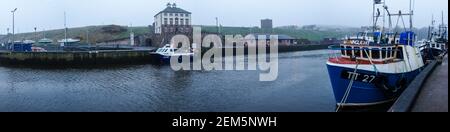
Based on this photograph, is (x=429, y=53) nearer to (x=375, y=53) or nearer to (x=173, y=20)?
(x=375, y=53)

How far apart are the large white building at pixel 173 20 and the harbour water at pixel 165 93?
1307 inches

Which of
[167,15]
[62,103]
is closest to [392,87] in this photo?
[62,103]

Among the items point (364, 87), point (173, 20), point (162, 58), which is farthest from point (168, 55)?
point (364, 87)

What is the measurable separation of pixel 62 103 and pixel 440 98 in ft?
53.8

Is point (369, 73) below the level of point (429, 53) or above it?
below

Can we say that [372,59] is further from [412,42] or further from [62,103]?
[62,103]

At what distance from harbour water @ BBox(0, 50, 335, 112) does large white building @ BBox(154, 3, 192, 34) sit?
3319 cm

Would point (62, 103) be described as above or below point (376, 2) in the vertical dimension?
below

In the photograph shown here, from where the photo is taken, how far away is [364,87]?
16.3m

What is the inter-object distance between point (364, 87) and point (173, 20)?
54.2m

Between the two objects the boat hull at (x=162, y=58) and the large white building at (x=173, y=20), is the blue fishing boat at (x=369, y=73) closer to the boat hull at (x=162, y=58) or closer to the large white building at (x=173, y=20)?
the boat hull at (x=162, y=58)

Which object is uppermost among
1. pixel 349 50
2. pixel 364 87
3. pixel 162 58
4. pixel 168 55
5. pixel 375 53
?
pixel 349 50

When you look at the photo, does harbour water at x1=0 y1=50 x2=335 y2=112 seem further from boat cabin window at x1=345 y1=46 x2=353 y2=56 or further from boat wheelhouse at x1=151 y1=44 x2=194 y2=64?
boat wheelhouse at x1=151 y1=44 x2=194 y2=64

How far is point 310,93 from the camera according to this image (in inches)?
818
